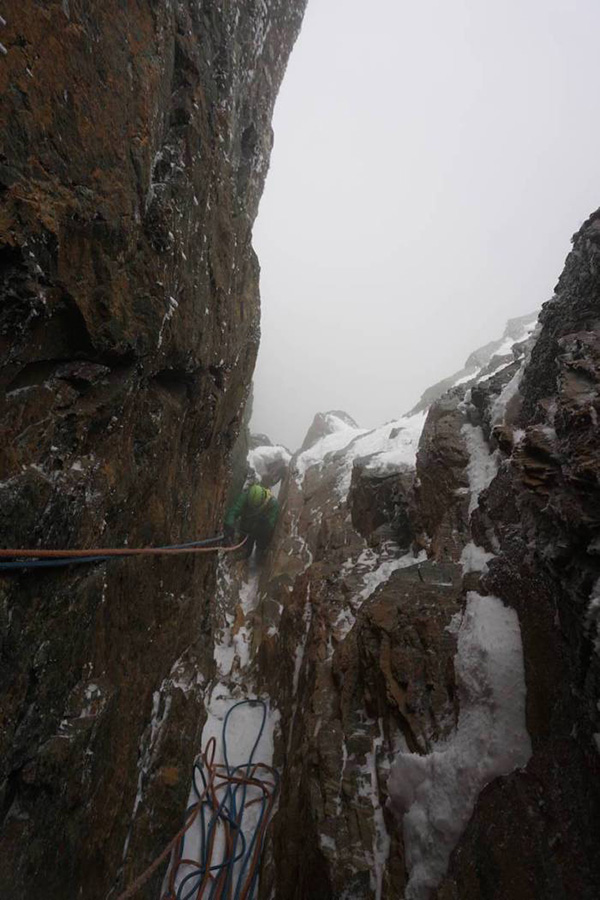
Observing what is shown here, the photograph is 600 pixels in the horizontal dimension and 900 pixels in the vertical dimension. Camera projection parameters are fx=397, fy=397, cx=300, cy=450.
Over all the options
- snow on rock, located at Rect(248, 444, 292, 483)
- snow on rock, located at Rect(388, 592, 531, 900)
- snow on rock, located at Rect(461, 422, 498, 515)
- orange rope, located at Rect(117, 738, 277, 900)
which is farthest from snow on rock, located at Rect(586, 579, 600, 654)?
snow on rock, located at Rect(248, 444, 292, 483)

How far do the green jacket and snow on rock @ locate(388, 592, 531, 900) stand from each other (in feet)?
23.7

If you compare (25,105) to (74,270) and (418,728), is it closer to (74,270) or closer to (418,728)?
(74,270)

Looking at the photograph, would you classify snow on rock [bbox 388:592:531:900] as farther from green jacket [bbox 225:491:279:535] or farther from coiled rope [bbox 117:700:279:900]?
green jacket [bbox 225:491:279:535]

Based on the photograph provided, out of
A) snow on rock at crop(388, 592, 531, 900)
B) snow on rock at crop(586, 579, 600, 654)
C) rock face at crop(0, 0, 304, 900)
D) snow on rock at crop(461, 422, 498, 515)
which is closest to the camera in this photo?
snow on rock at crop(586, 579, 600, 654)

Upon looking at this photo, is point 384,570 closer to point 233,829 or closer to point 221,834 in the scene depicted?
point 233,829

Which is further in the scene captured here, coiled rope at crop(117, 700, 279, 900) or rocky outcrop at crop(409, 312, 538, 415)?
rocky outcrop at crop(409, 312, 538, 415)

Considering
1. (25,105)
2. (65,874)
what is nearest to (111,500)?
(25,105)

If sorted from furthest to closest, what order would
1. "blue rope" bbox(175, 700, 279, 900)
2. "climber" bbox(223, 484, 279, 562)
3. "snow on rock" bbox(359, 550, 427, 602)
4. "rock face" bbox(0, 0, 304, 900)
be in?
"climber" bbox(223, 484, 279, 562), "snow on rock" bbox(359, 550, 427, 602), "blue rope" bbox(175, 700, 279, 900), "rock face" bbox(0, 0, 304, 900)

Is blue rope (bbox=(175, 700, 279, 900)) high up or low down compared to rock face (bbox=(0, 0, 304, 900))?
down

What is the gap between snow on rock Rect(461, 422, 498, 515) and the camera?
4.54m

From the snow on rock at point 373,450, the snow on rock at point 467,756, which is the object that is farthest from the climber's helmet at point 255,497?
the snow on rock at point 467,756

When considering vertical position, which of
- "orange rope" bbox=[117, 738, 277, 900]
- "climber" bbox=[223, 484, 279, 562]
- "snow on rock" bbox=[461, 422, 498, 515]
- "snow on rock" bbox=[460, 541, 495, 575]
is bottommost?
"orange rope" bbox=[117, 738, 277, 900]

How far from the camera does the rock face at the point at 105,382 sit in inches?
76.4

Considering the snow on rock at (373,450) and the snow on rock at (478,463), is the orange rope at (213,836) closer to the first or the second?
the snow on rock at (478,463)
